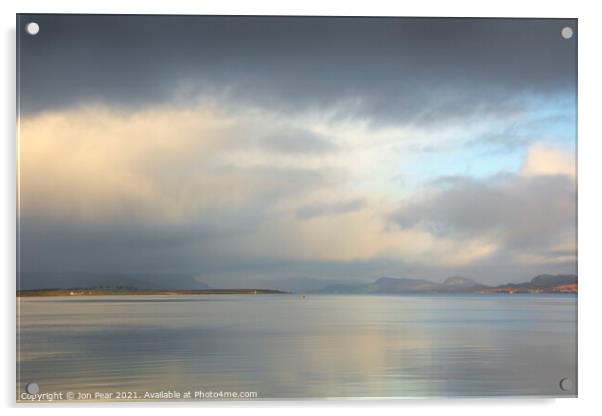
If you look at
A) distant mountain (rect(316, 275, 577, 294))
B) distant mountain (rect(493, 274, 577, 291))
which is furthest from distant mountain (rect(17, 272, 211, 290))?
distant mountain (rect(493, 274, 577, 291))

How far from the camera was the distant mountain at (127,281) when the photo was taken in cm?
364

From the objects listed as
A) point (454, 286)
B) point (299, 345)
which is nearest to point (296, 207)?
point (299, 345)

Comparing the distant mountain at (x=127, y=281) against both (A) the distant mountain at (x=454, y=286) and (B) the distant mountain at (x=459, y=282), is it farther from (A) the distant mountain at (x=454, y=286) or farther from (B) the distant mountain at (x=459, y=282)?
(B) the distant mountain at (x=459, y=282)

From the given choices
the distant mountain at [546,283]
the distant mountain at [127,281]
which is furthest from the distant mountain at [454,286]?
the distant mountain at [127,281]

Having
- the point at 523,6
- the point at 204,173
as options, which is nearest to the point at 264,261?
the point at 204,173

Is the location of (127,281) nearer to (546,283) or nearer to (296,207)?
(296,207)

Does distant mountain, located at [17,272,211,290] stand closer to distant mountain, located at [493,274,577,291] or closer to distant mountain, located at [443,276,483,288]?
distant mountain, located at [443,276,483,288]

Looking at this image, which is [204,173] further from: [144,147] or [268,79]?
[268,79]

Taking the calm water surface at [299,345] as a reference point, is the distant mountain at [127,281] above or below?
above

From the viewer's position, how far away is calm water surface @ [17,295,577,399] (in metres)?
3.61

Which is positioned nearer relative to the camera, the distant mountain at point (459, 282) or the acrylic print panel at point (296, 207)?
the acrylic print panel at point (296, 207)

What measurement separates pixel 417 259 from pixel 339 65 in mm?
1084

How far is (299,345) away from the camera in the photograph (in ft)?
12.1

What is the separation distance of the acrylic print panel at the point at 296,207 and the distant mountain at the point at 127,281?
1 centimetres
